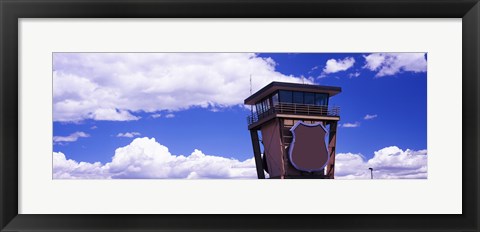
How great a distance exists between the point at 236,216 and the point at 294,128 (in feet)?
11.3

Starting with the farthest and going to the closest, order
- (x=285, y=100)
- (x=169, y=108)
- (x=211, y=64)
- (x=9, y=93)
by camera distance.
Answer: (x=285, y=100) → (x=169, y=108) → (x=211, y=64) → (x=9, y=93)

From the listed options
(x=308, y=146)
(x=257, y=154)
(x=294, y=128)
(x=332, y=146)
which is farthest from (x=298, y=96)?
(x=308, y=146)

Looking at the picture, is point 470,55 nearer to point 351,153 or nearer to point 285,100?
point 351,153

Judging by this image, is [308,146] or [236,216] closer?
[236,216]

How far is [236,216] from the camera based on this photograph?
3500 millimetres

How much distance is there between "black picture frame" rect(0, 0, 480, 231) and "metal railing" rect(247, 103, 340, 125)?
4.44ft

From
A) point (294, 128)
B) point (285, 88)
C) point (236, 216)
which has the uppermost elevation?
point (285, 88)

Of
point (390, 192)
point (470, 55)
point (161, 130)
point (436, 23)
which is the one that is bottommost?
point (390, 192)

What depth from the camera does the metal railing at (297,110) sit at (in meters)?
4.83

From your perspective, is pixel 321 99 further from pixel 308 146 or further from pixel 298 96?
pixel 308 146

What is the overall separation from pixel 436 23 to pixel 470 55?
0.31m

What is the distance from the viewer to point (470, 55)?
11.5 feet

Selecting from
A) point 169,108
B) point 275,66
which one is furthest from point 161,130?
point 275,66

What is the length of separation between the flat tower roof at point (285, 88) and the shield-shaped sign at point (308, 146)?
2.99ft
